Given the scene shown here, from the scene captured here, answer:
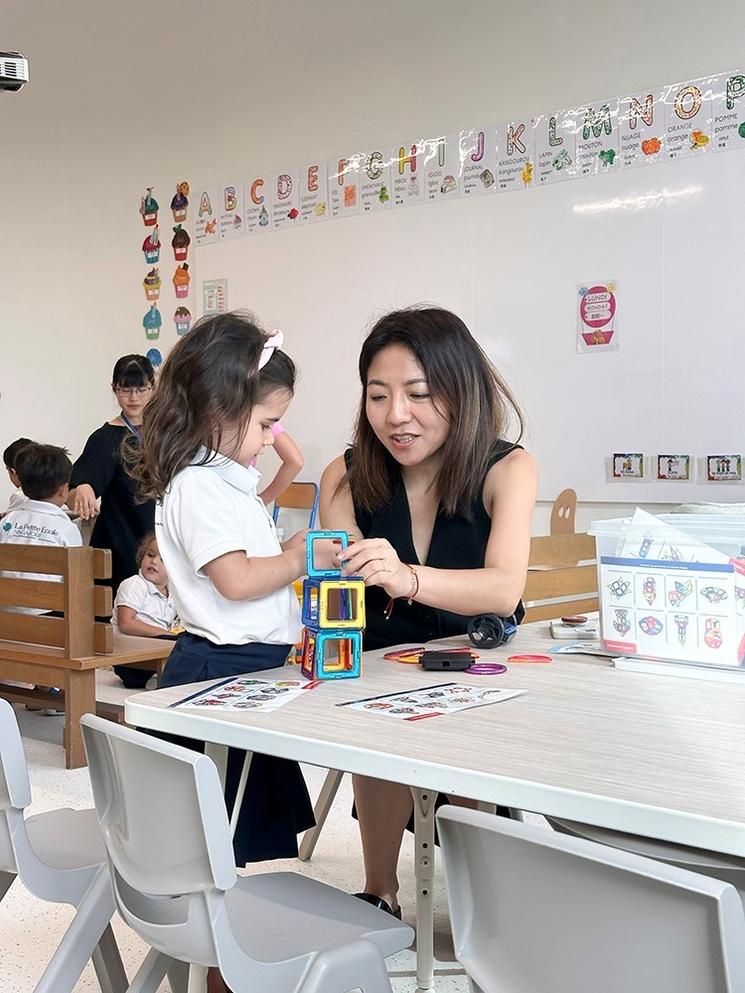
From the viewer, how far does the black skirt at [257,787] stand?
1.87m

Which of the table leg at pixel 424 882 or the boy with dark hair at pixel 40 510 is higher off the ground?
the boy with dark hair at pixel 40 510

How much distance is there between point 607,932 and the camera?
0.86 m

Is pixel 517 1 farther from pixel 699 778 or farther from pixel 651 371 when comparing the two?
pixel 699 778

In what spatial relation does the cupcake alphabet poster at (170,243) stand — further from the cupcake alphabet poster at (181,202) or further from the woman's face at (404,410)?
the woman's face at (404,410)

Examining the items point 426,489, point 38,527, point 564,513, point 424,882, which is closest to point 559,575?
point 426,489

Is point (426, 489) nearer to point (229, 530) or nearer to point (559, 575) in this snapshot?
point (229, 530)

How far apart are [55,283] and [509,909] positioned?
6584mm

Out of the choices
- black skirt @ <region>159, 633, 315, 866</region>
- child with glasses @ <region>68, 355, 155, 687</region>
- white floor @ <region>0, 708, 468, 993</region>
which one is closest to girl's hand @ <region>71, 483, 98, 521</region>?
child with glasses @ <region>68, 355, 155, 687</region>

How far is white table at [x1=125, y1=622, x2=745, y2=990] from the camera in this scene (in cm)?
110

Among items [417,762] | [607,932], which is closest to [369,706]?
[417,762]

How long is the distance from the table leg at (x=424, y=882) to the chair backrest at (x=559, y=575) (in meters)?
0.75

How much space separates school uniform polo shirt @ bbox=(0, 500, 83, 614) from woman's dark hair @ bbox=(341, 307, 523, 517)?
2.33 meters

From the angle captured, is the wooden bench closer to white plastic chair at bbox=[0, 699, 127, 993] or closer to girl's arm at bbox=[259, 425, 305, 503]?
girl's arm at bbox=[259, 425, 305, 503]

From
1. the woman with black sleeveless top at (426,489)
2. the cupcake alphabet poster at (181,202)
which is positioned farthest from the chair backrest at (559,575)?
the cupcake alphabet poster at (181,202)
